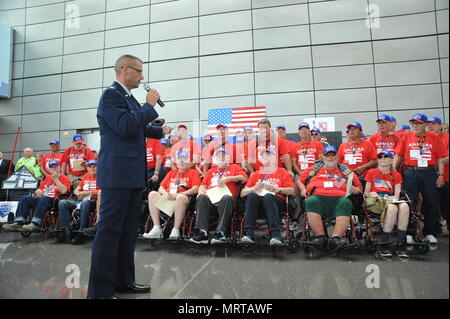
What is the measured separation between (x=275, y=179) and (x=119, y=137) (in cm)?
184

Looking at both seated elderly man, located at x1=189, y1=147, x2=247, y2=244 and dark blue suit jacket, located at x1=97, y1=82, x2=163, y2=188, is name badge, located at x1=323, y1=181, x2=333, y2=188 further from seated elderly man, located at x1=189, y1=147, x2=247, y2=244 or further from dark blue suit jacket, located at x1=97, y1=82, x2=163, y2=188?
dark blue suit jacket, located at x1=97, y1=82, x2=163, y2=188

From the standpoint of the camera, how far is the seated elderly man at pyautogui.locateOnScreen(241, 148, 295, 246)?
2514 millimetres

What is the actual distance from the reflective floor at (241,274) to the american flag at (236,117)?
149 inches

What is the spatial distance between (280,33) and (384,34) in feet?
7.07

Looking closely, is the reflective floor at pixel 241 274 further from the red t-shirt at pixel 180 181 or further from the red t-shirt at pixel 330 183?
the red t-shirt at pixel 180 181

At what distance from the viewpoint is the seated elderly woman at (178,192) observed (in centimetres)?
290

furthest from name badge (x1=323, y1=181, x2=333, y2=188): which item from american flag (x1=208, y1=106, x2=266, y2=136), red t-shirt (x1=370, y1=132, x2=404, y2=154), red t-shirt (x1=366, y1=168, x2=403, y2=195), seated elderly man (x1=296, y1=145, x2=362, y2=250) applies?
american flag (x1=208, y1=106, x2=266, y2=136)

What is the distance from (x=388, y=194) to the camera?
2.73 meters

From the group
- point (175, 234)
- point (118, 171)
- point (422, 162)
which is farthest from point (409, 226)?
point (118, 171)

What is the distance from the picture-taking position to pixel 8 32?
4.82m

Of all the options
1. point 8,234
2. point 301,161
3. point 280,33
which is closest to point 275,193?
point 301,161

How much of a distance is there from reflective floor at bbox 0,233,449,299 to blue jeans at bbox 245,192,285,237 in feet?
0.80

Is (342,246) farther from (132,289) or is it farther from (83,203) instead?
(83,203)

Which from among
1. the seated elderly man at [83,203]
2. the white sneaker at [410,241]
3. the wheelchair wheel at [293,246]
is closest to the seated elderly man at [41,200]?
the seated elderly man at [83,203]
